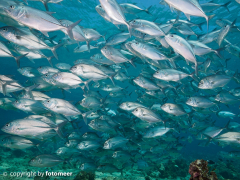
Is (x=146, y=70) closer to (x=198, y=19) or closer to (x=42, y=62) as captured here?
(x=198, y=19)

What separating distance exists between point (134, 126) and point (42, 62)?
2797 cm

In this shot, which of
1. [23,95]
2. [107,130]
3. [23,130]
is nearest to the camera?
[23,130]

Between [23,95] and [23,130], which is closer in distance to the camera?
[23,130]

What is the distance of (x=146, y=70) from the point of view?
23.5ft

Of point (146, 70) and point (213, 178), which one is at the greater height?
point (213, 178)

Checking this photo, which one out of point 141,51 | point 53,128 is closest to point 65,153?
point 53,128

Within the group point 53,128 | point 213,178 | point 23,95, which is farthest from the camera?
point 23,95

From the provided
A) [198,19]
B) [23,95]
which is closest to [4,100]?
[23,95]

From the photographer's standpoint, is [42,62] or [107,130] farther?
[42,62]

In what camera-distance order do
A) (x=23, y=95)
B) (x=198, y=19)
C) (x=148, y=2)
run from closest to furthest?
(x=23, y=95) < (x=148, y=2) < (x=198, y=19)

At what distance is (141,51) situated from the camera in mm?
4012

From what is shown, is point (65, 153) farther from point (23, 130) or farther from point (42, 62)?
point (42, 62)

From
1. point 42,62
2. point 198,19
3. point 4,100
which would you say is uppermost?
point 198,19

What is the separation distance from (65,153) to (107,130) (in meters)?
2.19
